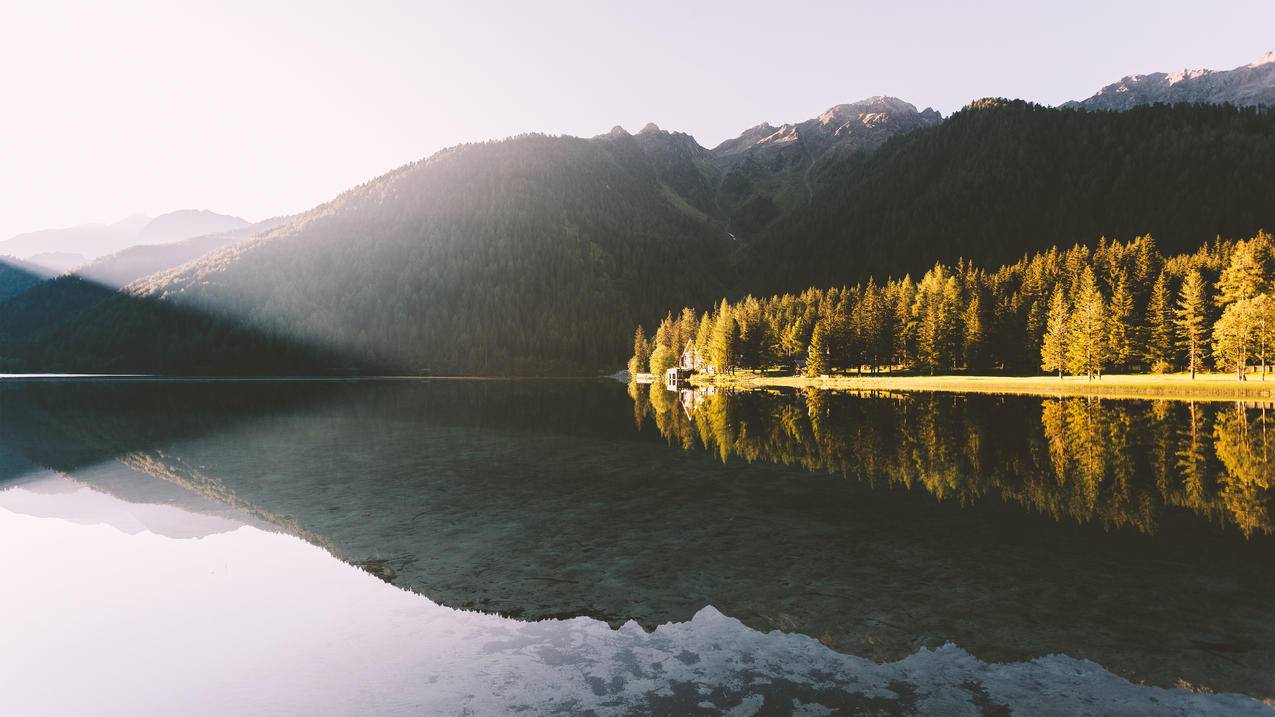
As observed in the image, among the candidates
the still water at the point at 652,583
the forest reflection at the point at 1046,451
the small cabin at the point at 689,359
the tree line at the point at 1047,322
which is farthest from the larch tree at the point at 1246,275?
the small cabin at the point at 689,359

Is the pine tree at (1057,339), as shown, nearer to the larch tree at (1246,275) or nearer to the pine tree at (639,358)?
the larch tree at (1246,275)

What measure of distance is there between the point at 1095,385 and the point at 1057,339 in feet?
53.2

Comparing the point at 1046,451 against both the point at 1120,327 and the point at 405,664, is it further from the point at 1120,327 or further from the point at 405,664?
the point at 1120,327

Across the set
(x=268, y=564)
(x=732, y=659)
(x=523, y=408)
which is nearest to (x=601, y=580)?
(x=732, y=659)

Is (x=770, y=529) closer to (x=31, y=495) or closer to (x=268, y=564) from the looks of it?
(x=268, y=564)

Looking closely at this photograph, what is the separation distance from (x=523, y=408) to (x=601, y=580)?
61.2 m

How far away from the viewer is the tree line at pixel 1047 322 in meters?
97.5

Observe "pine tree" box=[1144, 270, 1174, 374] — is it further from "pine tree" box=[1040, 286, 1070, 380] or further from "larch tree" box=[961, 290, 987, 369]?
"larch tree" box=[961, 290, 987, 369]

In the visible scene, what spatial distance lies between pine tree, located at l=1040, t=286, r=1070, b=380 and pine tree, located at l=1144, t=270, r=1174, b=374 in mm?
14234

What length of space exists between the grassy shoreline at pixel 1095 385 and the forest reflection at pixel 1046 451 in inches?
778

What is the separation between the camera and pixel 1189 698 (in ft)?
30.7

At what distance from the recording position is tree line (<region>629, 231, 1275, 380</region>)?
97.5 m

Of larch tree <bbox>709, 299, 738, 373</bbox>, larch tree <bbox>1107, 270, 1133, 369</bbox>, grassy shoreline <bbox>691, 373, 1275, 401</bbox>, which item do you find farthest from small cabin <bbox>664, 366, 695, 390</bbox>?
larch tree <bbox>1107, 270, 1133, 369</bbox>

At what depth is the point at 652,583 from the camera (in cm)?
1511
